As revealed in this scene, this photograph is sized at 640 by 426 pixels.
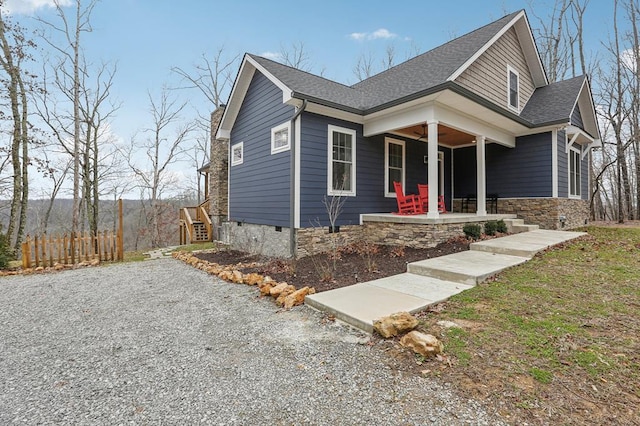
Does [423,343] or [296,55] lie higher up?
[296,55]

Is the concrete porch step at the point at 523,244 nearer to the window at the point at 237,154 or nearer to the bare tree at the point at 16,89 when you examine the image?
the window at the point at 237,154

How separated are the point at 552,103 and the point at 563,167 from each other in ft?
7.27

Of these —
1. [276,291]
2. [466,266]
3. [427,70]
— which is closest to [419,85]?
[427,70]

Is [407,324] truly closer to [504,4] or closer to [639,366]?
[639,366]

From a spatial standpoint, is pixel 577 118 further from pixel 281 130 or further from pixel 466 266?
pixel 281 130

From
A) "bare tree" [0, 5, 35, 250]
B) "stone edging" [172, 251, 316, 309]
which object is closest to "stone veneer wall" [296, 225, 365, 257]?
"stone edging" [172, 251, 316, 309]

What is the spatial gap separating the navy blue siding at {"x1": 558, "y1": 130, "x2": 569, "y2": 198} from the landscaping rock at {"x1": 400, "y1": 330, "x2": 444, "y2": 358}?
9364 millimetres

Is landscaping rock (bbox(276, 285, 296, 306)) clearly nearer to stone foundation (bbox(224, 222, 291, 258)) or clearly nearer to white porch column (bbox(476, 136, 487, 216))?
stone foundation (bbox(224, 222, 291, 258))

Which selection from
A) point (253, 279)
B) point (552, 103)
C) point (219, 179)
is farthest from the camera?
point (219, 179)

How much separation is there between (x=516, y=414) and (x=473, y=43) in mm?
9628

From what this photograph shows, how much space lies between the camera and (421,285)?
438 cm

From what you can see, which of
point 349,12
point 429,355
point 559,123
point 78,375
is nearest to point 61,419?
point 78,375

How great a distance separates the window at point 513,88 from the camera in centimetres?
981

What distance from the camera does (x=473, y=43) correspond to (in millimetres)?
8531
